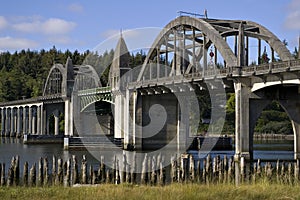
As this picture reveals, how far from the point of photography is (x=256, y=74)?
49.8 m

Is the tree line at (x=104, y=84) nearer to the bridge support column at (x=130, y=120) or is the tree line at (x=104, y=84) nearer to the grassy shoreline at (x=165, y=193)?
the bridge support column at (x=130, y=120)

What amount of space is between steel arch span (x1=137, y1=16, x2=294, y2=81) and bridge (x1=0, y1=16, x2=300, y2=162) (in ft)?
0.33

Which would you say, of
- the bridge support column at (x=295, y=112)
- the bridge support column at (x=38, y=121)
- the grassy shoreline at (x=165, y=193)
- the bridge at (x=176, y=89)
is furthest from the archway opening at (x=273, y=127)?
the grassy shoreline at (x=165, y=193)

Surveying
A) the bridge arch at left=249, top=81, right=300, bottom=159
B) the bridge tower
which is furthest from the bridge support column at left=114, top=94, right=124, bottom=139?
the bridge arch at left=249, top=81, right=300, bottom=159

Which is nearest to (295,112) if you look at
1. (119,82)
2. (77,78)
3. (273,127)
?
(119,82)

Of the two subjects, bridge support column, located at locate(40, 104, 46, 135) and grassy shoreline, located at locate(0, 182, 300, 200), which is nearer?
grassy shoreline, located at locate(0, 182, 300, 200)

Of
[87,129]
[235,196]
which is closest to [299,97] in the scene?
[235,196]

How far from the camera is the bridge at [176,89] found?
52875 mm

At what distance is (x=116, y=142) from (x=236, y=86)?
29.6m

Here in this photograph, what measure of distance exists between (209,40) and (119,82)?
18932 millimetres

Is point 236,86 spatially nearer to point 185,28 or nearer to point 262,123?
point 185,28

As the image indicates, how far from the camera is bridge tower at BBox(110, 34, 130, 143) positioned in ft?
268

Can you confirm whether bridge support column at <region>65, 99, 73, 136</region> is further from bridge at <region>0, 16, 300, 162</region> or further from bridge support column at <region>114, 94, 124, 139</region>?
bridge support column at <region>114, 94, 124, 139</region>

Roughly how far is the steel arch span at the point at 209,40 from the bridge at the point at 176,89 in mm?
100
